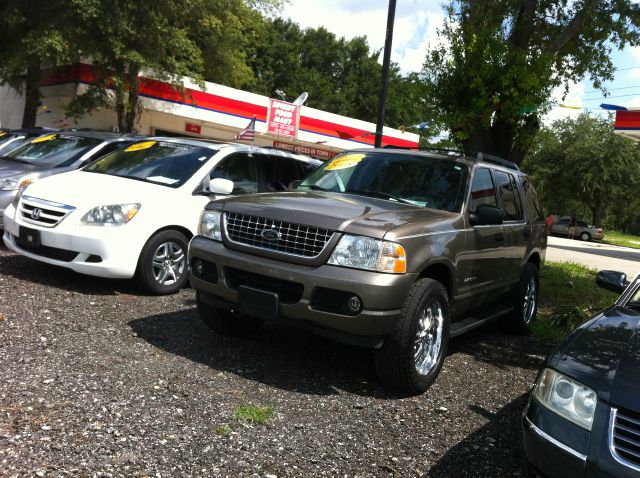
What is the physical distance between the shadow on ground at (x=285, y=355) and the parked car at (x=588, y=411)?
1.52 m

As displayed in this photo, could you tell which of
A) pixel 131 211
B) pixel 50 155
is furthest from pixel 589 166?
pixel 131 211

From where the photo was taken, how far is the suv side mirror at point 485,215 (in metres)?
4.70

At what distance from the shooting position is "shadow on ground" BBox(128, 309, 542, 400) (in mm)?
4184

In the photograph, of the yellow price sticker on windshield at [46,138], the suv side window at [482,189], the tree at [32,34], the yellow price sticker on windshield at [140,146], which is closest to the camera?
the suv side window at [482,189]

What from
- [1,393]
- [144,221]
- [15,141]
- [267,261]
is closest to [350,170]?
[267,261]

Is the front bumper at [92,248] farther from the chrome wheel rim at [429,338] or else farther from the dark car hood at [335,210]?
the chrome wheel rim at [429,338]

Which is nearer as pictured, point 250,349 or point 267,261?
point 267,261

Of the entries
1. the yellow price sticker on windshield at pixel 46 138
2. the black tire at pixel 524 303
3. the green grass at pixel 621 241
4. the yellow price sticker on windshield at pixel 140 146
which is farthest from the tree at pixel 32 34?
the green grass at pixel 621 241

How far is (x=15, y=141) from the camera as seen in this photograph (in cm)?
1005

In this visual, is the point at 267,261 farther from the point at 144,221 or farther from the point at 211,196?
the point at 211,196

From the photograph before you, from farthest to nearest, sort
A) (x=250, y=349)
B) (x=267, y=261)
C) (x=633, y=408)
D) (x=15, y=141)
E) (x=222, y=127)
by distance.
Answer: (x=222, y=127) < (x=15, y=141) < (x=250, y=349) < (x=267, y=261) < (x=633, y=408)

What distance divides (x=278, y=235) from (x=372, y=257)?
0.70 meters

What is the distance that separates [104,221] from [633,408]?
4909 millimetres

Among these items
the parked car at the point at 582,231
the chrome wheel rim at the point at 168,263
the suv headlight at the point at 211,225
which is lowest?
the parked car at the point at 582,231
